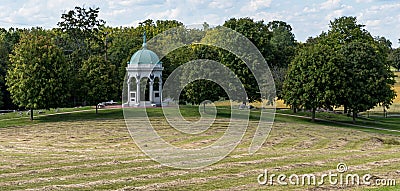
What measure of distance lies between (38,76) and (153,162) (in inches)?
1238

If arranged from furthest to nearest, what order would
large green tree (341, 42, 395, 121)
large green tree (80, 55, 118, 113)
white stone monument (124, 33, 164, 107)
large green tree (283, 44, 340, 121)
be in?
white stone monument (124, 33, 164, 107) → large green tree (80, 55, 118, 113) → large green tree (341, 42, 395, 121) → large green tree (283, 44, 340, 121)

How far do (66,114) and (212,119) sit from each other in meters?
16.6

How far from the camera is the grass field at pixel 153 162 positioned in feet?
67.4

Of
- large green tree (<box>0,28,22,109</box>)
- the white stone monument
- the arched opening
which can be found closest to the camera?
the white stone monument

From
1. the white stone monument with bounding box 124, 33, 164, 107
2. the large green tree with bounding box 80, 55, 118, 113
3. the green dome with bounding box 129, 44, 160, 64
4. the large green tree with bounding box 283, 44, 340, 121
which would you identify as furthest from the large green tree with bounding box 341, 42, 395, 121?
the large green tree with bounding box 80, 55, 118, 113

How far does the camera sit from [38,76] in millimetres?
53812

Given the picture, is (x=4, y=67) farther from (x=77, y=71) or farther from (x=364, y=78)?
(x=364, y=78)

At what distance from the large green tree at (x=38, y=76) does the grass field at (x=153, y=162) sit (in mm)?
6847

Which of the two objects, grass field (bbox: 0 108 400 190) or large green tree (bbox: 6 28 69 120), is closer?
grass field (bbox: 0 108 400 190)

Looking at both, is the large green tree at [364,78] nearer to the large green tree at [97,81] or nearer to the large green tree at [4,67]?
the large green tree at [97,81]

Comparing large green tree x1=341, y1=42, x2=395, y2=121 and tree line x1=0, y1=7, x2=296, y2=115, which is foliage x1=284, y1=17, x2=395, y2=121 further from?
tree line x1=0, y1=7, x2=296, y2=115

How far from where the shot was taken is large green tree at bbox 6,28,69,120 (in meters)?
53.4

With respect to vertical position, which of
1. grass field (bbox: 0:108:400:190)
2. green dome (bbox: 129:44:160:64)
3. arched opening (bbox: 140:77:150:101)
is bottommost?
grass field (bbox: 0:108:400:190)

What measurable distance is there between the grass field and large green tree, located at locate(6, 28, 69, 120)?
22.5 feet
